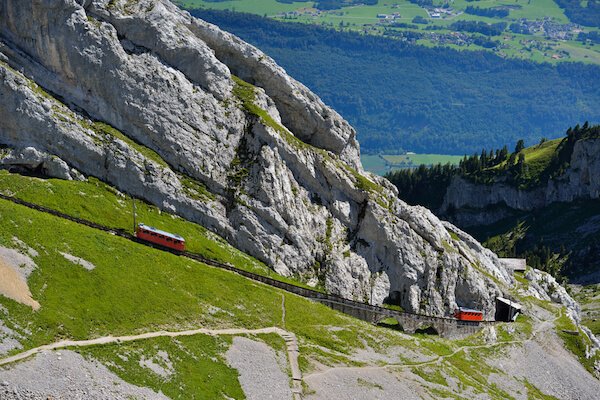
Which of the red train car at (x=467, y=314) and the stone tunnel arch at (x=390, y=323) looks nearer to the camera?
the stone tunnel arch at (x=390, y=323)

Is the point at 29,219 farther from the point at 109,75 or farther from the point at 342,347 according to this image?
the point at 342,347

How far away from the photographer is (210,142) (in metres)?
127

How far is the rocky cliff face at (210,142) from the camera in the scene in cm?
11588

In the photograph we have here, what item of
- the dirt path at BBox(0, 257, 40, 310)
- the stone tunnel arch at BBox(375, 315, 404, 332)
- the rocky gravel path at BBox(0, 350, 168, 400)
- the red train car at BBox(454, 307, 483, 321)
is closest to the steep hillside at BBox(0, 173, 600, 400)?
the rocky gravel path at BBox(0, 350, 168, 400)

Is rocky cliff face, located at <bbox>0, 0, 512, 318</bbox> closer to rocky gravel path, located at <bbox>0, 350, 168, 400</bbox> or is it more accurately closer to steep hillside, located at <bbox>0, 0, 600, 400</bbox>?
steep hillside, located at <bbox>0, 0, 600, 400</bbox>

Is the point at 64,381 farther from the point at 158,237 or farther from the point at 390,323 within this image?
the point at 390,323

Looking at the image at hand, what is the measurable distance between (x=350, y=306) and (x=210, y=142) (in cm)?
3249

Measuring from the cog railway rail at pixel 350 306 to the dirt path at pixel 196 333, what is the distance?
1411 centimetres

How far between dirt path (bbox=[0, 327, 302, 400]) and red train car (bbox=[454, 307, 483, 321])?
47479 mm

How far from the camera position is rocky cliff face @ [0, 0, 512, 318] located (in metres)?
116

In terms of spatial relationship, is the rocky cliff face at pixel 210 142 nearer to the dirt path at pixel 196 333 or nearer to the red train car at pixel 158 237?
the red train car at pixel 158 237

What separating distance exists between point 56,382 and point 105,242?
3222 cm

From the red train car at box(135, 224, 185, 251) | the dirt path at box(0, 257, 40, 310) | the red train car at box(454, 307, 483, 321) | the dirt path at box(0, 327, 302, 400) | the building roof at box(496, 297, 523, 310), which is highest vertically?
the dirt path at box(0, 257, 40, 310)

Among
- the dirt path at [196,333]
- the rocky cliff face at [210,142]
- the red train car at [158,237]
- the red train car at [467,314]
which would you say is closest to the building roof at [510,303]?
the rocky cliff face at [210,142]
